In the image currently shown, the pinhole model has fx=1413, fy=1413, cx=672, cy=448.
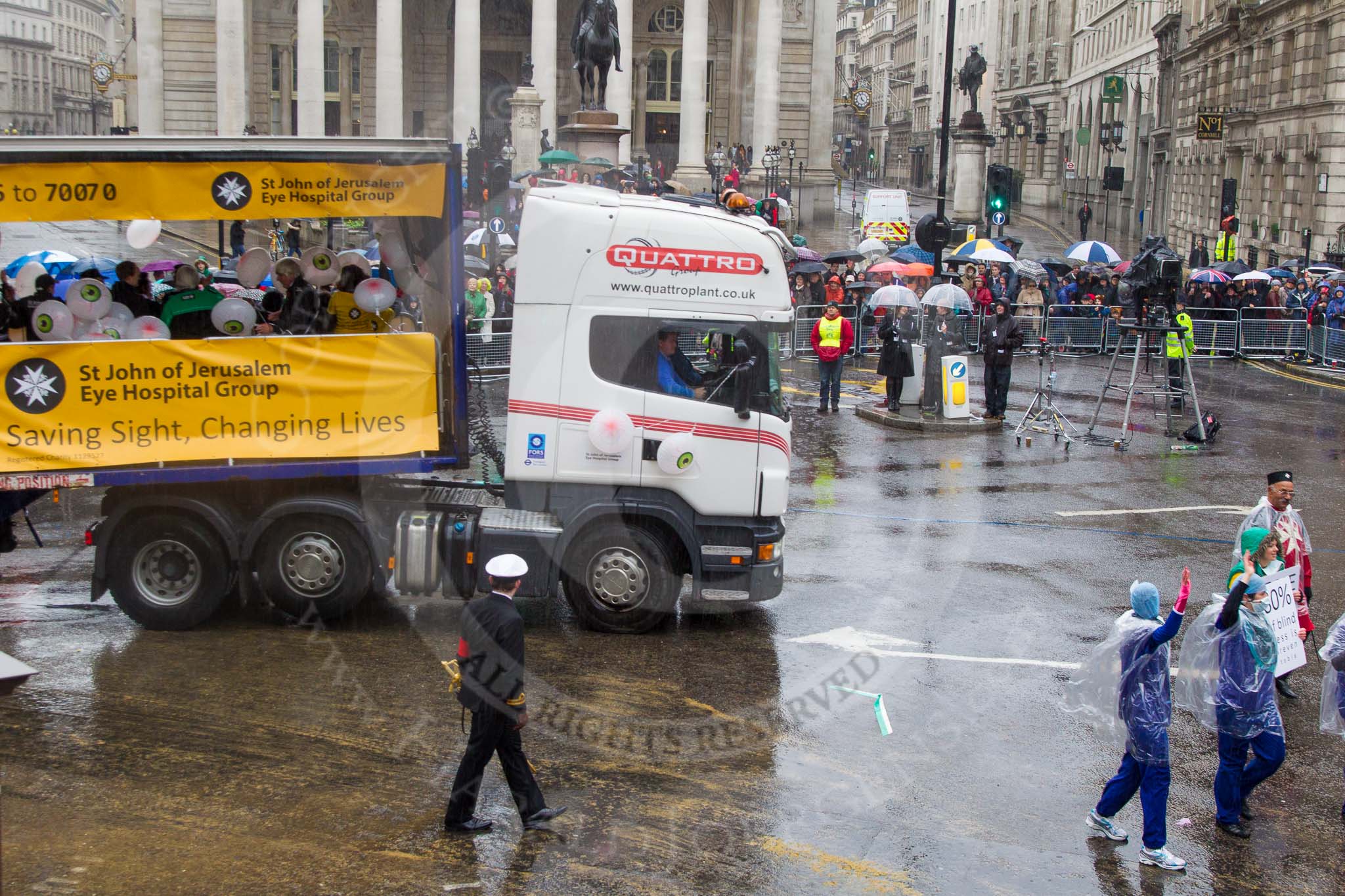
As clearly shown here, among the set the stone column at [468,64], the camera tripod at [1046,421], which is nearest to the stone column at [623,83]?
the stone column at [468,64]

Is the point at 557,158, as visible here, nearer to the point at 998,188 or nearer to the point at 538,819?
the point at 998,188

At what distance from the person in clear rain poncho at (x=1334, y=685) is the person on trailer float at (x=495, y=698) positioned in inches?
191

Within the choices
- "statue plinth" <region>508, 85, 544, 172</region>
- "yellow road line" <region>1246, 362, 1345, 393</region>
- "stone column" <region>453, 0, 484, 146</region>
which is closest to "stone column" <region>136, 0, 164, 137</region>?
"stone column" <region>453, 0, 484, 146</region>

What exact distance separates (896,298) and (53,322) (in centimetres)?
1429

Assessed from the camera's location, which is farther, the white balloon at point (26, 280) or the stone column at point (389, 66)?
the stone column at point (389, 66)

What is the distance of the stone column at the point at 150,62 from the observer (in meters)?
66.5

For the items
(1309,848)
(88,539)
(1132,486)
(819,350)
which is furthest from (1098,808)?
(819,350)

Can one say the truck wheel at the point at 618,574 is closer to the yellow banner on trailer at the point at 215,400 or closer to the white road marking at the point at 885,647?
the white road marking at the point at 885,647

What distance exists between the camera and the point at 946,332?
22.5 meters

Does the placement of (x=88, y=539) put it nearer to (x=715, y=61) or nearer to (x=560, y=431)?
(x=560, y=431)

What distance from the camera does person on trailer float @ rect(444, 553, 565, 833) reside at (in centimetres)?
773

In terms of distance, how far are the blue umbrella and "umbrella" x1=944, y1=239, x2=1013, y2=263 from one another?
20.0m

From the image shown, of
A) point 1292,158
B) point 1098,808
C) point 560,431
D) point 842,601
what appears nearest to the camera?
point 1098,808

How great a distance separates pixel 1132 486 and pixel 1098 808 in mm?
10542
